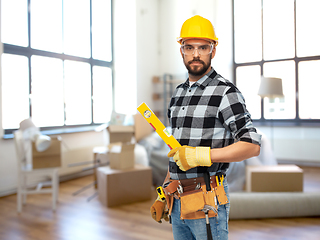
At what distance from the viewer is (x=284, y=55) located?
279cm

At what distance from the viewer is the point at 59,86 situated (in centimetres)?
463

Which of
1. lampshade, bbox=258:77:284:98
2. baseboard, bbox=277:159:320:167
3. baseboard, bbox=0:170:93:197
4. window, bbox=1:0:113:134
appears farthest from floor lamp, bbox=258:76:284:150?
window, bbox=1:0:113:134

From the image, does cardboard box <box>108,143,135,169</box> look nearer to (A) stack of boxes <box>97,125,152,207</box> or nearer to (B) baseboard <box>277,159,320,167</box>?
(A) stack of boxes <box>97,125,152,207</box>

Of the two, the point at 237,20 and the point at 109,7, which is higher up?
the point at 109,7

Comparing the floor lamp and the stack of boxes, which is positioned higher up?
the floor lamp

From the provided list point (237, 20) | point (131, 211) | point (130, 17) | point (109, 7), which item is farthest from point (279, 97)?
point (109, 7)

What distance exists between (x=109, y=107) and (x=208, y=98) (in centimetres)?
490

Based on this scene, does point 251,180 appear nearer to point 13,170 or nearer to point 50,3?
point 13,170

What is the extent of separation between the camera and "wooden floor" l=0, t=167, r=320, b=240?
235 centimetres

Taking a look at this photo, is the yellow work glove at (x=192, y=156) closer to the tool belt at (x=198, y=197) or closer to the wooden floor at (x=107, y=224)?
the tool belt at (x=198, y=197)

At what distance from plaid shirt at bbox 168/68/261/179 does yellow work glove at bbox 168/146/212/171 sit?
72mm

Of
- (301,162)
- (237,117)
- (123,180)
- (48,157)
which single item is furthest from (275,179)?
(48,157)

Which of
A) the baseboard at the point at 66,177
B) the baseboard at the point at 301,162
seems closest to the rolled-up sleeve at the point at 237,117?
the baseboard at the point at 301,162

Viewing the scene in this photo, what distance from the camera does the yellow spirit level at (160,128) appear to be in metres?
0.99
